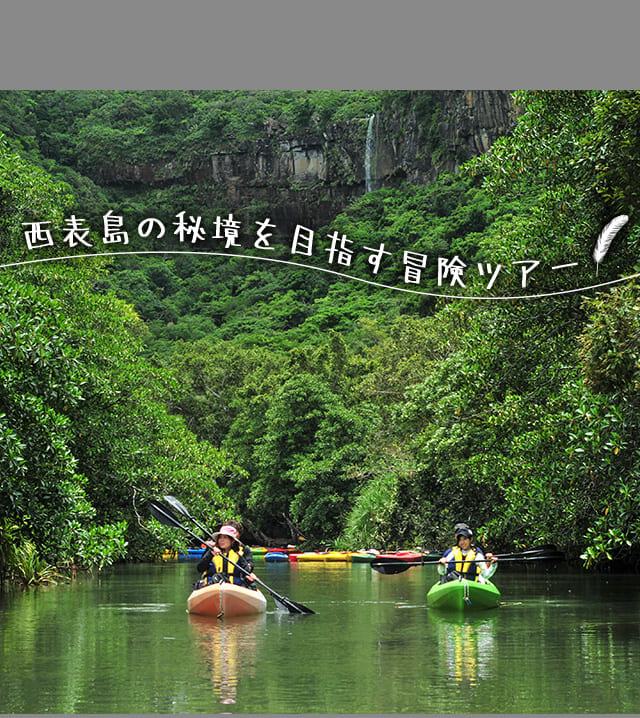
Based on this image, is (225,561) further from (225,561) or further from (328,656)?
(328,656)

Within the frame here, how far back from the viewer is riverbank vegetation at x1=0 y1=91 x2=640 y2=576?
11.8 meters

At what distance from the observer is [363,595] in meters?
20.4

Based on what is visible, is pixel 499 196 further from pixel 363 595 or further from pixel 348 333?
pixel 348 333

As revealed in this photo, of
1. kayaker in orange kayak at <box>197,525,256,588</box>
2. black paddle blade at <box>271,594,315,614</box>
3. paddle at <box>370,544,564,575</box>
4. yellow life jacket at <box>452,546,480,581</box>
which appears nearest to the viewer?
kayaker in orange kayak at <box>197,525,256,588</box>

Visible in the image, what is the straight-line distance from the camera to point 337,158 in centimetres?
8731

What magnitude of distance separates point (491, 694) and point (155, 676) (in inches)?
130

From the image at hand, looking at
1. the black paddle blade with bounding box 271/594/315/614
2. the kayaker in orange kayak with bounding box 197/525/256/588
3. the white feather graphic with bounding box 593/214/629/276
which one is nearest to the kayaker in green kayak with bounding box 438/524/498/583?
the black paddle blade with bounding box 271/594/315/614

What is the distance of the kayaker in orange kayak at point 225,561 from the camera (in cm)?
1573

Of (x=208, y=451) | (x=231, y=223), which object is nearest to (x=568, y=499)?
(x=231, y=223)

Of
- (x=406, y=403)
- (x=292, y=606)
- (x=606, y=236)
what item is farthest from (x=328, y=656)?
(x=406, y=403)

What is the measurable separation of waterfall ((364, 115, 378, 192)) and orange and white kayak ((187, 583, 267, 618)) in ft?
206

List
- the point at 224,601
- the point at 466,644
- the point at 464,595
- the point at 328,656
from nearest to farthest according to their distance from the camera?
the point at 328,656
the point at 466,644
the point at 224,601
the point at 464,595

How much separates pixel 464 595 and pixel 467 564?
56cm

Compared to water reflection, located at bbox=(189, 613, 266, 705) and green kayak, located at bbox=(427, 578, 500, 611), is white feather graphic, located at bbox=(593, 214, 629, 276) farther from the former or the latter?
green kayak, located at bbox=(427, 578, 500, 611)
